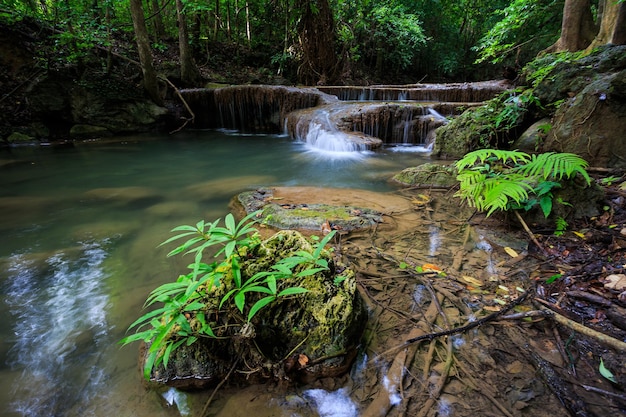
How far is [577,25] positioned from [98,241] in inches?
415

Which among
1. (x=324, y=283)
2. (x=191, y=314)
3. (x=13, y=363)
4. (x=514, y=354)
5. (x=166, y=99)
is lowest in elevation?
(x=13, y=363)

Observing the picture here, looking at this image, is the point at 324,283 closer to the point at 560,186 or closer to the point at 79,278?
the point at 79,278

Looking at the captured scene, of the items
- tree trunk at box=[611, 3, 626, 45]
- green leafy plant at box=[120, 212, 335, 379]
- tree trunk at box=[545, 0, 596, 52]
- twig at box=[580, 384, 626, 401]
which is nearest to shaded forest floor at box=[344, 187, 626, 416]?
twig at box=[580, 384, 626, 401]

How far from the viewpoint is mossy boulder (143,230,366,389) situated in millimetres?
1652

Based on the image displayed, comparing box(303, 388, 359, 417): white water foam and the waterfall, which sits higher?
the waterfall

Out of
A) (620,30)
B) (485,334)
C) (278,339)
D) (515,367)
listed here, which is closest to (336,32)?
(620,30)

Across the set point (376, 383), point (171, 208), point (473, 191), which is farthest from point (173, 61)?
point (376, 383)

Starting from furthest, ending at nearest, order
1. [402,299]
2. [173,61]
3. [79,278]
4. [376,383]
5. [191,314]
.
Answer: [173,61]
[79,278]
[402,299]
[191,314]
[376,383]

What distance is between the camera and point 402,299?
216cm

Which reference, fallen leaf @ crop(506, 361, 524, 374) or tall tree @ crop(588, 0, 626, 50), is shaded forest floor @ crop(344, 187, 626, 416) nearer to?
fallen leaf @ crop(506, 361, 524, 374)

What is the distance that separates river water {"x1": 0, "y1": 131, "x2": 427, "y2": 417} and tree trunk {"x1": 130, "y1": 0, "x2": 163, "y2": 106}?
3.61 metres

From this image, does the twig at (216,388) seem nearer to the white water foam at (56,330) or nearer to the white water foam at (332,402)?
the white water foam at (332,402)

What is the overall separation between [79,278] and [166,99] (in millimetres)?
11184

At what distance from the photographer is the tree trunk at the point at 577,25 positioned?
7.02 meters
